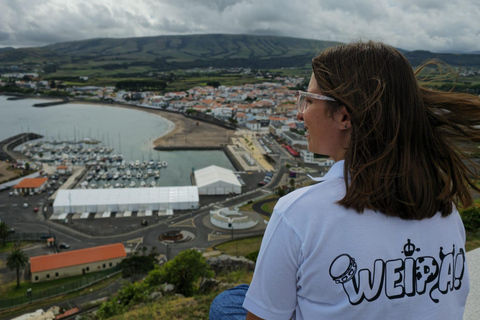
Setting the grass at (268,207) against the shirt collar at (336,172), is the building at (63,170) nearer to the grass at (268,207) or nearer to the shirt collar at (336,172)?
the grass at (268,207)

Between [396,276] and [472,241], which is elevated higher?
[396,276]

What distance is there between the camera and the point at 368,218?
464 millimetres

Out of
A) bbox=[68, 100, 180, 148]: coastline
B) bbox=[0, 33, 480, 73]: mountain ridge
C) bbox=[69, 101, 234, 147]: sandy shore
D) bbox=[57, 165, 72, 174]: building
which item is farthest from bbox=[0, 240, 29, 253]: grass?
bbox=[0, 33, 480, 73]: mountain ridge

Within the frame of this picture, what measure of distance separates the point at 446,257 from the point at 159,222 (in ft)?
Result: 28.6

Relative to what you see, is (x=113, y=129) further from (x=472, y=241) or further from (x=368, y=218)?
(x=368, y=218)

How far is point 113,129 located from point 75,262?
16.0m

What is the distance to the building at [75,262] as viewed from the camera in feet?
21.3

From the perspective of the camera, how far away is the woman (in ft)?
1.50

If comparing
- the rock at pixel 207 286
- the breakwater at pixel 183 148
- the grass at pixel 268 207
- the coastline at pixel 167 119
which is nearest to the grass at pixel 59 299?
the rock at pixel 207 286

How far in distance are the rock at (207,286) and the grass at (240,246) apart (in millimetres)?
3478

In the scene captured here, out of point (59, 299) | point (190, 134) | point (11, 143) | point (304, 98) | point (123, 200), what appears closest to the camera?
A: point (304, 98)

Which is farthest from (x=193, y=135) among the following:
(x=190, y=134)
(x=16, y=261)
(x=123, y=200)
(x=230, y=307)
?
(x=230, y=307)

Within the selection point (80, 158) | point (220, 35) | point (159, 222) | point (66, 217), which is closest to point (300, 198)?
point (159, 222)

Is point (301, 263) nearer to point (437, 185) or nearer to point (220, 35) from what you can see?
point (437, 185)
